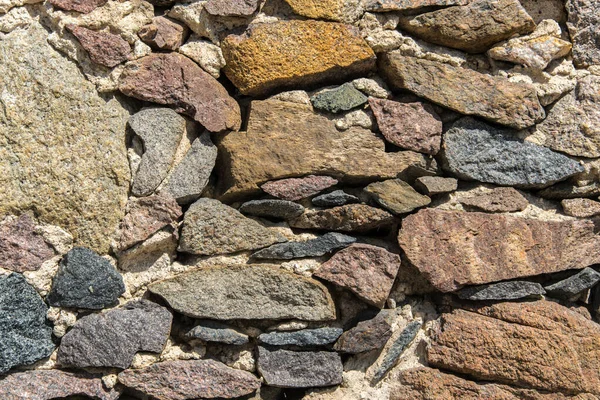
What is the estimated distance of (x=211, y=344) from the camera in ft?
6.64

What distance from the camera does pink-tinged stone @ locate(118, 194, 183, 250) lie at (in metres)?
1.97

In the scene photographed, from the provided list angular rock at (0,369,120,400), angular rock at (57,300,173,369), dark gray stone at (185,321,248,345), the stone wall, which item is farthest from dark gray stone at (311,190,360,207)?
angular rock at (0,369,120,400)

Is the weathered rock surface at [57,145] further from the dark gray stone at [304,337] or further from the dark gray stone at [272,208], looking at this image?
the dark gray stone at [304,337]

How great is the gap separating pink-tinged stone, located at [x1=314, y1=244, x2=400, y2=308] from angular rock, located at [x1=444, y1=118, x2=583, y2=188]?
413 millimetres

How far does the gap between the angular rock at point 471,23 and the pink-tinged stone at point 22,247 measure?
1378 millimetres

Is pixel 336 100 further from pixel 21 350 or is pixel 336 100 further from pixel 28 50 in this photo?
pixel 21 350

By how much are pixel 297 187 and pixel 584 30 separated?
1.21 metres

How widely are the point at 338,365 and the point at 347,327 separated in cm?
12

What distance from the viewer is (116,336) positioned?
1904mm

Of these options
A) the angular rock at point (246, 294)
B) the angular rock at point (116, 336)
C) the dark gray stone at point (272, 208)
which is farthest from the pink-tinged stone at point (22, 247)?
the dark gray stone at point (272, 208)

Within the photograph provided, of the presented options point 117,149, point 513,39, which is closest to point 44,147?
point 117,149

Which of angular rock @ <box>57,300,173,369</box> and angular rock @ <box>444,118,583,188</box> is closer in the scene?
angular rock @ <box>57,300,173,369</box>

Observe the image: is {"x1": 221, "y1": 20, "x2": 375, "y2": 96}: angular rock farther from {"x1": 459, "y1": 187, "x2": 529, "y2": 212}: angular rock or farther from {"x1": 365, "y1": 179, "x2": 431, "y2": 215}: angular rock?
{"x1": 459, "y1": 187, "x2": 529, "y2": 212}: angular rock

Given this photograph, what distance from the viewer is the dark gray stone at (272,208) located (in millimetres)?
2076
